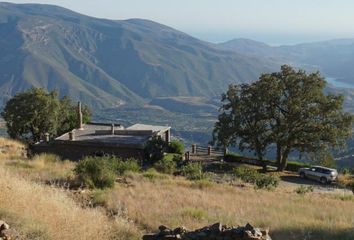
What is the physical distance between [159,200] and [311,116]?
29591mm

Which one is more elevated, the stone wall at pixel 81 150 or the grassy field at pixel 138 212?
the grassy field at pixel 138 212

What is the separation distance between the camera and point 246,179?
1125 inches

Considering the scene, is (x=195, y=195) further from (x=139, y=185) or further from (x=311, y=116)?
(x=311, y=116)

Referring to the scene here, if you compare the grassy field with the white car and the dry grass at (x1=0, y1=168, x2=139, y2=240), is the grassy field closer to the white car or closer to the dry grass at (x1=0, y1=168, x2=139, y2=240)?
the dry grass at (x1=0, y1=168, x2=139, y2=240)

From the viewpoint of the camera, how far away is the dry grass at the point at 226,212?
1168 centimetres

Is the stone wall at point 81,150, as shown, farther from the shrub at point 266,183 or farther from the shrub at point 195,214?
the shrub at point 195,214

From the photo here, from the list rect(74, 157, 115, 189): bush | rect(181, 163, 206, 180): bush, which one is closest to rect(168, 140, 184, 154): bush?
rect(181, 163, 206, 180): bush

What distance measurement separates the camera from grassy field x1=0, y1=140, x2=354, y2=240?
366 inches

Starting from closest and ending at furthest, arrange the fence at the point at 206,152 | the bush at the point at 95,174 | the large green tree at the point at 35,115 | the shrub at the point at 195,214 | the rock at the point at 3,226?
the rock at the point at 3,226 < the shrub at the point at 195,214 < the bush at the point at 95,174 < the large green tree at the point at 35,115 < the fence at the point at 206,152

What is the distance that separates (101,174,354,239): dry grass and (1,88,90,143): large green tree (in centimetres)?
2872

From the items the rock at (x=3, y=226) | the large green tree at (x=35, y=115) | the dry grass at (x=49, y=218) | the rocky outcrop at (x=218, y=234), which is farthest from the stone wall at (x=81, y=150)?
the rock at (x=3, y=226)

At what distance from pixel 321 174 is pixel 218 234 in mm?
32747

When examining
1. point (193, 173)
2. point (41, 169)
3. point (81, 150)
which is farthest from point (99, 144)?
point (41, 169)

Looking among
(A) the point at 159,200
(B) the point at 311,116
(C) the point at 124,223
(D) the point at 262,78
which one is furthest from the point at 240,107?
(C) the point at 124,223
